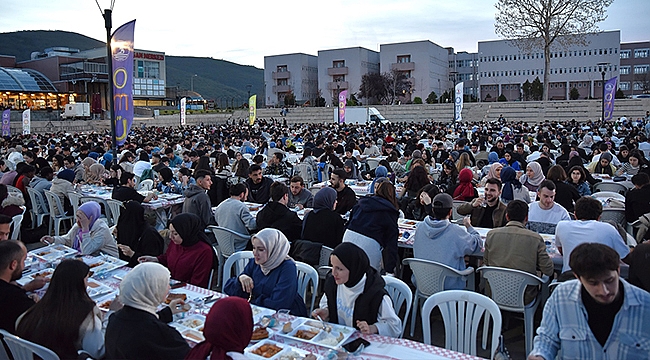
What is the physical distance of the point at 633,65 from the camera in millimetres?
76938

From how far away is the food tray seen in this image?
2.90 m

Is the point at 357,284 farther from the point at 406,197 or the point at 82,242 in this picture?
the point at 406,197

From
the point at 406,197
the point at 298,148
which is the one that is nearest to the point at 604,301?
the point at 406,197

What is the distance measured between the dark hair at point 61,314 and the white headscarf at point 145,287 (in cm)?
34

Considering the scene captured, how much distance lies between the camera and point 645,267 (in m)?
3.36

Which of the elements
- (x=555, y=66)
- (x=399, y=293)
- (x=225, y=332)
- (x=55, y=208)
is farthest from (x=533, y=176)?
(x=555, y=66)

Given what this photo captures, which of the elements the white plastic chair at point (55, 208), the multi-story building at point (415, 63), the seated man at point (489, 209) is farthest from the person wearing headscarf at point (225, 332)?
the multi-story building at point (415, 63)

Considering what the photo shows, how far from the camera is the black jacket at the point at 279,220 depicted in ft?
18.6

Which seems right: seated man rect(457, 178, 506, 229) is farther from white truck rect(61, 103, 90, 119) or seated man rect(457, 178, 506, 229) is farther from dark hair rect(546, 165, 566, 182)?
white truck rect(61, 103, 90, 119)

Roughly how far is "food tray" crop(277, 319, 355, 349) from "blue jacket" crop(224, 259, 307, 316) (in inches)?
16.5

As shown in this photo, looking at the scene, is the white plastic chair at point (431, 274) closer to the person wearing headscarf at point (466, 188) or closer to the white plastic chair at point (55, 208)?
the person wearing headscarf at point (466, 188)

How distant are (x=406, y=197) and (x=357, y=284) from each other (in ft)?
14.6

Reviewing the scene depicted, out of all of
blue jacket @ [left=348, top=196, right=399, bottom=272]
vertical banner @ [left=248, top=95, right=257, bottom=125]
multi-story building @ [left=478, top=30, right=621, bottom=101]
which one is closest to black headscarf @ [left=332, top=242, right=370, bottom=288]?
blue jacket @ [left=348, top=196, right=399, bottom=272]

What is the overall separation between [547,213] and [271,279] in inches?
135
